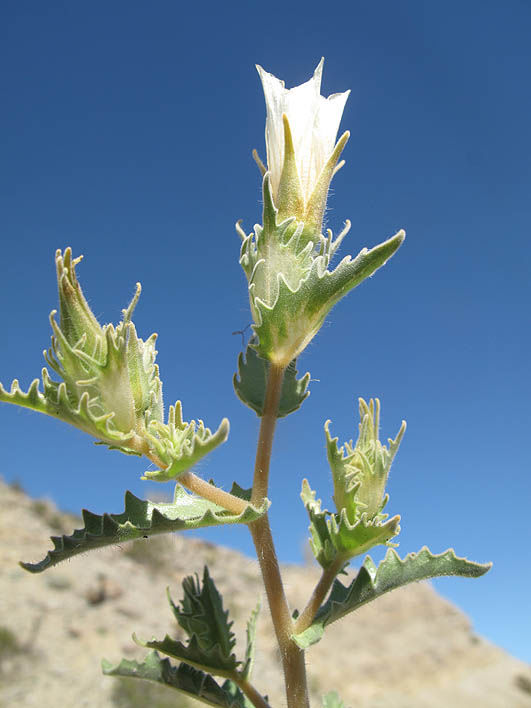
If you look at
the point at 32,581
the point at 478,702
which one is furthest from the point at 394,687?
the point at 32,581

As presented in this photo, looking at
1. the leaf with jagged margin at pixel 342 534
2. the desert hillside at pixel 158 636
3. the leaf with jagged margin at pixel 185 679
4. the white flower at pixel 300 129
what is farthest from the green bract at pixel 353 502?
the desert hillside at pixel 158 636

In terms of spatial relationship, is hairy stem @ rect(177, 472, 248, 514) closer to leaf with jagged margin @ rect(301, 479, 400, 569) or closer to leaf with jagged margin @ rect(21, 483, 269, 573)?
leaf with jagged margin @ rect(21, 483, 269, 573)

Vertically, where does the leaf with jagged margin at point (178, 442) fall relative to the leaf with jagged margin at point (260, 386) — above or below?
below

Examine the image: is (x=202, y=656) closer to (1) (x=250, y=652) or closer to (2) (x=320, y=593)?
(1) (x=250, y=652)

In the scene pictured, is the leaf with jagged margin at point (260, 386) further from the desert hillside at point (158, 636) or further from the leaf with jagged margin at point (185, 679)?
the desert hillside at point (158, 636)

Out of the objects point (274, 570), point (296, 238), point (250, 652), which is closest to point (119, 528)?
point (274, 570)

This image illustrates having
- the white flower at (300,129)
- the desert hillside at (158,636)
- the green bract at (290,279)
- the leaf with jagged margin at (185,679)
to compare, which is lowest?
the leaf with jagged margin at (185,679)
